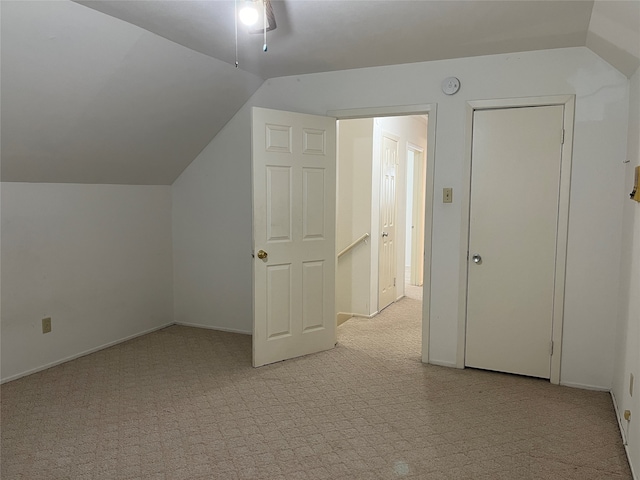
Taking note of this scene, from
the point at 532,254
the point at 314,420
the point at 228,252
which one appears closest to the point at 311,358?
the point at 314,420

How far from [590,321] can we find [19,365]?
4049 mm

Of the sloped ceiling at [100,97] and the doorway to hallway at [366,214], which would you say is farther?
the doorway to hallway at [366,214]

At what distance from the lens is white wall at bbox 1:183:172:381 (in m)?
3.50

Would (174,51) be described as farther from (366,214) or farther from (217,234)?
(366,214)

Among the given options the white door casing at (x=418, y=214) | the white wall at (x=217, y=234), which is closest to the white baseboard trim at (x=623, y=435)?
the white wall at (x=217, y=234)

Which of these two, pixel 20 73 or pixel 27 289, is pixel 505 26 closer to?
pixel 20 73

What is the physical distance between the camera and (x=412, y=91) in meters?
3.78

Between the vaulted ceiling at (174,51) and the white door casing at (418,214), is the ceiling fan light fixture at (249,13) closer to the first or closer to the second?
the vaulted ceiling at (174,51)

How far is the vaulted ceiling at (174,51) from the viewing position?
8.68 feet

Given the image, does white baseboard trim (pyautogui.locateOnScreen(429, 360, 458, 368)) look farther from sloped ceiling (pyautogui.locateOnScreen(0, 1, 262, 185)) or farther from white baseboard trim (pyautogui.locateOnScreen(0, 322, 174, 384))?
sloped ceiling (pyautogui.locateOnScreen(0, 1, 262, 185))

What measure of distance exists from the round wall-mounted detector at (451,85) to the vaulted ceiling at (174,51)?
0.61 feet

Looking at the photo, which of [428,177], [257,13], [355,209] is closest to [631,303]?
[428,177]

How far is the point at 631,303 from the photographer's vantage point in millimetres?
2707

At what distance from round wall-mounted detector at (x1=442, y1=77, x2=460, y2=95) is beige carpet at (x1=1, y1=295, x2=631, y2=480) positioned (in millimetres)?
2100
